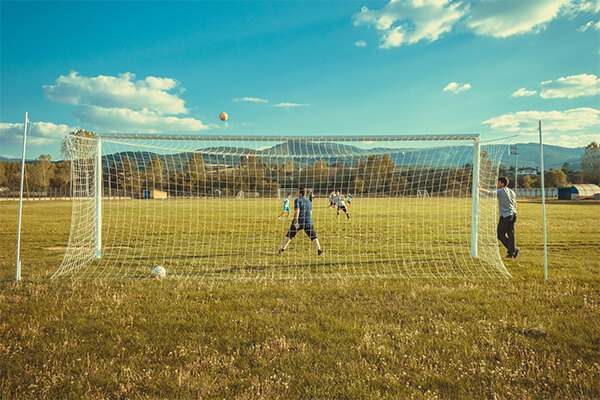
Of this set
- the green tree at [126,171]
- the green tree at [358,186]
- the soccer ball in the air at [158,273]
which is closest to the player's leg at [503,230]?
the green tree at [358,186]

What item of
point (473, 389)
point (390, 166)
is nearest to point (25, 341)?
point (473, 389)

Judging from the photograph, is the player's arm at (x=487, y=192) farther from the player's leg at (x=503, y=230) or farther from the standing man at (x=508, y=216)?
the player's leg at (x=503, y=230)

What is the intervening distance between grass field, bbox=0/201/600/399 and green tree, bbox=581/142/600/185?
294 feet

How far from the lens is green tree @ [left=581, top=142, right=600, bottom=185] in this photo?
2934 inches

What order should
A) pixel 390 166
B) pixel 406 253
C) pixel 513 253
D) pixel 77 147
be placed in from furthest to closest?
pixel 390 166 < pixel 406 253 < pixel 513 253 < pixel 77 147

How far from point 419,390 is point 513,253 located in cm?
713

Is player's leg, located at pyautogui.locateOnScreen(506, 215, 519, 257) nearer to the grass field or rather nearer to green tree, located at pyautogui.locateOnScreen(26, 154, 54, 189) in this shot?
the grass field

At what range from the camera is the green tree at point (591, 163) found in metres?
74.5

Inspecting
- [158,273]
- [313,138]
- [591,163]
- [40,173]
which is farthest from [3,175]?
[591,163]

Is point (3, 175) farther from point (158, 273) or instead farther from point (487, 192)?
point (487, 192)

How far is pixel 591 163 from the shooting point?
250 ft

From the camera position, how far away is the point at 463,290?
5965 millimetres

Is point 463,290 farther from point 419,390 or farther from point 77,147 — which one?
point 77,147

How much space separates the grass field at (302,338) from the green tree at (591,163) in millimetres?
89724
